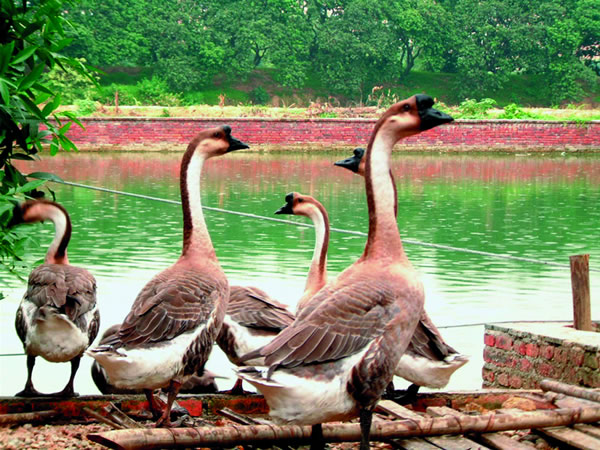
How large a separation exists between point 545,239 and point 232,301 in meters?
9.58

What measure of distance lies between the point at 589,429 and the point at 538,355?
1361 mm

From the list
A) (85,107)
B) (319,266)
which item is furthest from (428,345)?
(85,107)

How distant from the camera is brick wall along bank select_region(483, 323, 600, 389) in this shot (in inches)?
217

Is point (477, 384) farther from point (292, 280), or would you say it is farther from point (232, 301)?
point (292, 280)

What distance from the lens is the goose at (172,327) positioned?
4.20 metres

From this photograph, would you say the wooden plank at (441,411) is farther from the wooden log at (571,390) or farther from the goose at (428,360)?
the wooden log at (571,390)

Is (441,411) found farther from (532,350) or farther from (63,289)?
(63,289)

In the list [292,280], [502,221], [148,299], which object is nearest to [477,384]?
[148,299]

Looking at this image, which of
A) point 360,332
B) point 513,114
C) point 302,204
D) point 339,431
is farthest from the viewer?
point 513,114

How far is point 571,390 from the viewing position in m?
4.99

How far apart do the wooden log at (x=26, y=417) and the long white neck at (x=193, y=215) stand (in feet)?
3.32

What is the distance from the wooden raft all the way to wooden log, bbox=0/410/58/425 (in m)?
0.82

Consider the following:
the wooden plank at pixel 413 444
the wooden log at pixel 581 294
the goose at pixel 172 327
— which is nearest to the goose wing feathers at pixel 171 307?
the goose at pixel 172 327

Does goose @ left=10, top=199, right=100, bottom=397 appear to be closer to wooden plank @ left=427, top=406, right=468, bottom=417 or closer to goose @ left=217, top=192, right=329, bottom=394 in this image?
goose @ left=217, top=192, right=329, bottom=394
